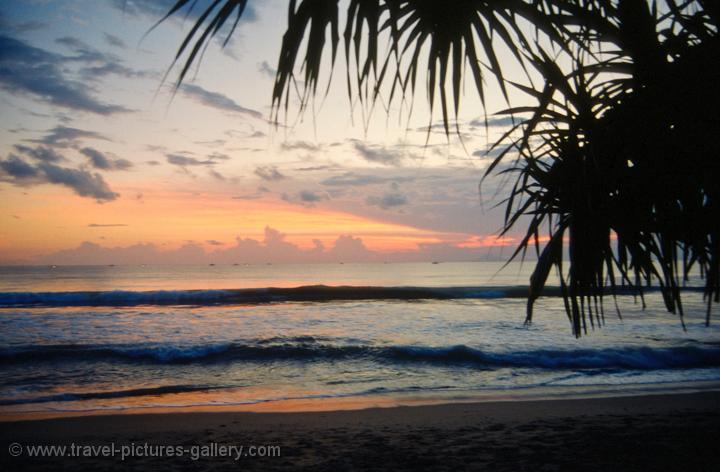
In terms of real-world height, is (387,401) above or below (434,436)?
below

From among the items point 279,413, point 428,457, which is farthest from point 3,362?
point 428,457

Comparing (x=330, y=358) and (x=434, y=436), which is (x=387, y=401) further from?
(x=330, y=358)

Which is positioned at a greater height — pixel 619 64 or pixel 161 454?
pixel 619 64

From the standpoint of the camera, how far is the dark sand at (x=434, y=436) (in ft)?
11.7

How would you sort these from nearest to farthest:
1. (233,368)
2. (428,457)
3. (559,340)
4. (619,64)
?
(619,64) → (428,457) → (233,368) → (559,340)

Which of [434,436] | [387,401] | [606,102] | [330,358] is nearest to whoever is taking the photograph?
[606,102]

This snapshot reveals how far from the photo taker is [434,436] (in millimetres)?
4363

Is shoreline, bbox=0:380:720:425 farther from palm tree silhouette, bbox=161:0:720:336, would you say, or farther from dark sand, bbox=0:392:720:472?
palm tree silhouette, bbox=161:0:720:336

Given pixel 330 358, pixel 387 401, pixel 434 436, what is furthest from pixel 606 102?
pixel 330 358

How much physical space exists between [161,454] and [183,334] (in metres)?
9.55

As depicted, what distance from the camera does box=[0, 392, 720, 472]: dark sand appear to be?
141 inches

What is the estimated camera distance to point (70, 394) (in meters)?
7.04

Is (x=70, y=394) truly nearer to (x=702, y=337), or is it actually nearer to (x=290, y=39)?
(x=290, y=39)

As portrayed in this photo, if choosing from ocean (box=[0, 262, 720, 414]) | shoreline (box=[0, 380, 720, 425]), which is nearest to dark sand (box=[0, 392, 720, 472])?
shoreline (box=[0, 380, 720, 425])
